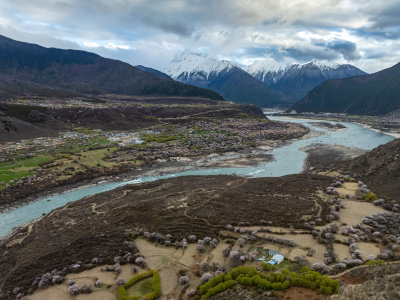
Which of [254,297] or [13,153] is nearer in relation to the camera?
[254,297]

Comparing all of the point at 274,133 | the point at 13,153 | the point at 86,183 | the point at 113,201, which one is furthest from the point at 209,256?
the point at 274,133

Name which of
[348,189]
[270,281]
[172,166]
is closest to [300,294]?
[270,281]

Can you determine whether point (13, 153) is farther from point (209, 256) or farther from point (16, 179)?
point (209, 256)

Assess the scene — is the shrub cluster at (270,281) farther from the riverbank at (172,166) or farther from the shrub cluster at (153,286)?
the riverbank at (172,166)

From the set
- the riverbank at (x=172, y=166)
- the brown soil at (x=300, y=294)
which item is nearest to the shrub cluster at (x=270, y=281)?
the brown soil at (x=300, y=294)

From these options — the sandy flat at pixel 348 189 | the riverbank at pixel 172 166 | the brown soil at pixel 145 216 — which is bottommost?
the riverbank at pixel 172 166

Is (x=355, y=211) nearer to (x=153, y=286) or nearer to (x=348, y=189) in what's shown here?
(x=348, y=189)
